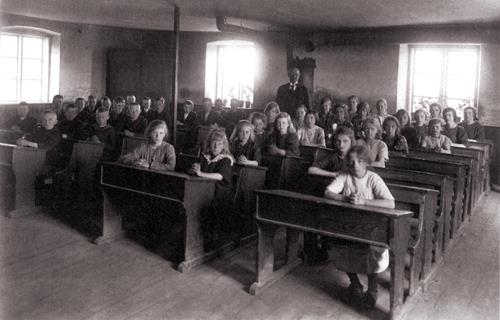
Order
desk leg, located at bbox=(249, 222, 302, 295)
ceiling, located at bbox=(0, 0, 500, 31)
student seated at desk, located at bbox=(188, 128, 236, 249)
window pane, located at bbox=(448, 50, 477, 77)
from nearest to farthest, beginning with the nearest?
desk leg, located at bbox=(249, 222, 302, 295)
student seated at desk, located at bbox=(188, 128, 236, 249)
ceiling, located at bbox=(0, 0, 500, 31)
window pane, located at bbox=(448, 50, 477, 77)

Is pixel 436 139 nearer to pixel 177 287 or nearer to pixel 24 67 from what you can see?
pixel 177 287

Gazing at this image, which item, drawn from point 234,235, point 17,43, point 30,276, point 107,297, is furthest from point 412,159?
point 17,43

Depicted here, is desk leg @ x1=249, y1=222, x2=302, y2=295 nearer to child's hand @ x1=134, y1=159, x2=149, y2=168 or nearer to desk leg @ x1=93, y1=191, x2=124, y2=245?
child's hand @ x1=134, y1=159, x2=149, y2=168

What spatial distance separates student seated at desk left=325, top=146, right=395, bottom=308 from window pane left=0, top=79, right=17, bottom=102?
9385 millimetres

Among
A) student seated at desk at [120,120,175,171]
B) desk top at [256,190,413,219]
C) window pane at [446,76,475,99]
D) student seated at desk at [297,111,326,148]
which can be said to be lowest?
desk top at [256,190,413,219]

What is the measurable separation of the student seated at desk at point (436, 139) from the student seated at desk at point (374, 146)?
1.24m

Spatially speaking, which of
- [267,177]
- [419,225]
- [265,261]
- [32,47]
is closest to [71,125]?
[32,47]

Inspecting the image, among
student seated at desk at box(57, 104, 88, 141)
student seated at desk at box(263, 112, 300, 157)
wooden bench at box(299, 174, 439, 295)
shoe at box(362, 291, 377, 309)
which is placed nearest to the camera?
shoe at box(362, 291, 377, 309)

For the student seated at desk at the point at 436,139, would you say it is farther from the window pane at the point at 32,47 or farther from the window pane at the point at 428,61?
the window pane at the point at 32,47

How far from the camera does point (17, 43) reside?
453 inches

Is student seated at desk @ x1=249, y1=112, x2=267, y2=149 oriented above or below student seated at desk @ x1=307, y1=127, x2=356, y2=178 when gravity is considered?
above

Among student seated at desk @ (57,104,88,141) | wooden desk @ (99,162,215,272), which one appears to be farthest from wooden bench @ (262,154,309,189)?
student seated at desk @ (57,104,88,141)

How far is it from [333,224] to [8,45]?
10.1 metres

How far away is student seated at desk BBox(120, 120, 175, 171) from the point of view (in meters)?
5.33
